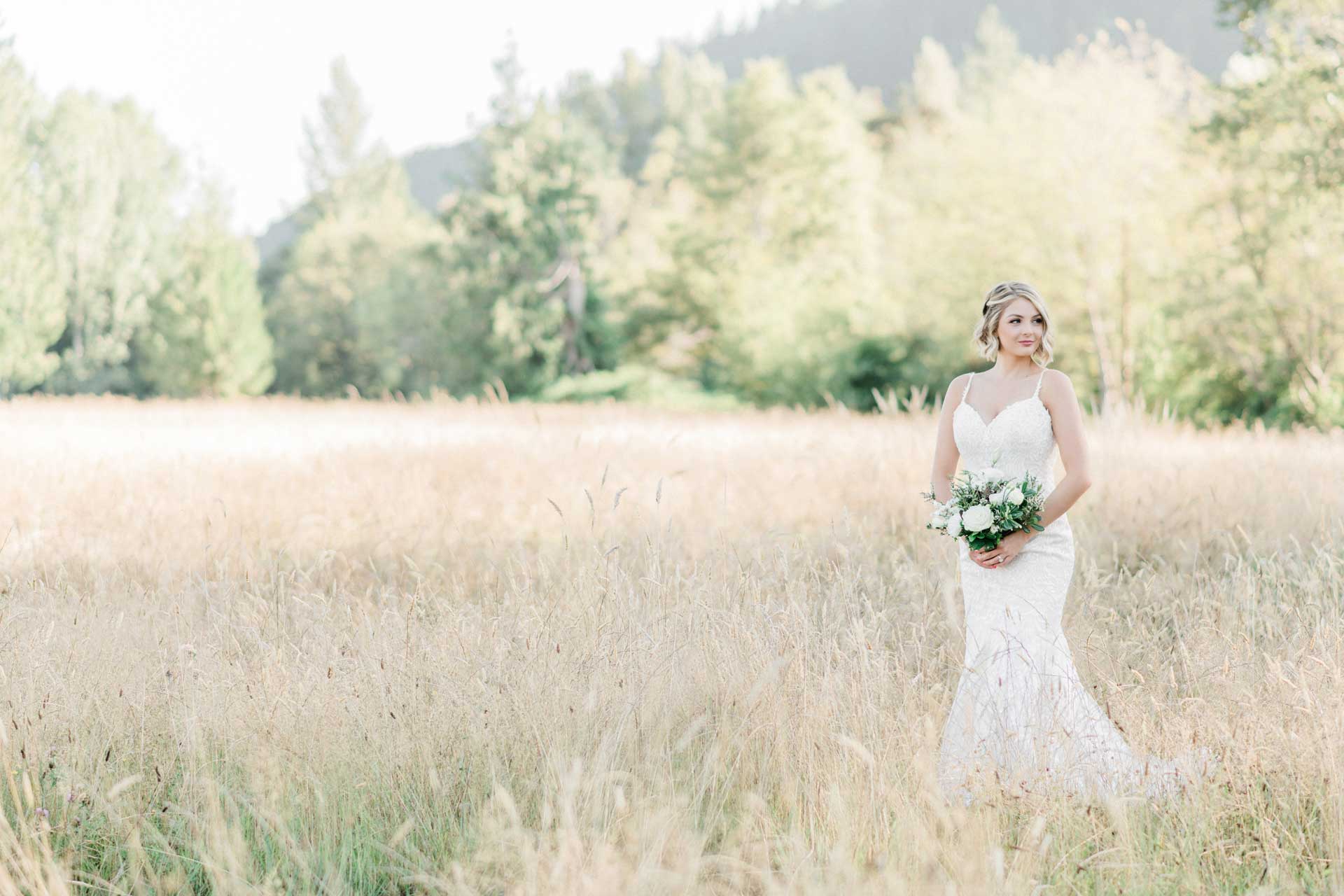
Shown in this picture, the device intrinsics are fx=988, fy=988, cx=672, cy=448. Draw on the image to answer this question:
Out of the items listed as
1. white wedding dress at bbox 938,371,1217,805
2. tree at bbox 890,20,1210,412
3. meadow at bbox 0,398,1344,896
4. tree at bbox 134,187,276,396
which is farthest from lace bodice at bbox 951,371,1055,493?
tree at bbox 134,187,276,396

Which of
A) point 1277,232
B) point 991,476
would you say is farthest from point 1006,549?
point 1277,232

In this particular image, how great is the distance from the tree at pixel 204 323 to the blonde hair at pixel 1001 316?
41.1m

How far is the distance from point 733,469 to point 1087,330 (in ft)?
61.1

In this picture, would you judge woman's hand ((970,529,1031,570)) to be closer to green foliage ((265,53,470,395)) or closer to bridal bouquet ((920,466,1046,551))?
bridal bouquet ((920,466,1046,551))

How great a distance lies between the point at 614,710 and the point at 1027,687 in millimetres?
1437

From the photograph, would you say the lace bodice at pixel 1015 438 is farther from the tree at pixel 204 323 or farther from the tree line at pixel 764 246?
the tree at pixel 204 323

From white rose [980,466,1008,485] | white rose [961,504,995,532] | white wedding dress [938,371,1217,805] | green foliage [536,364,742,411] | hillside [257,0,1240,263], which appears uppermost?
hillside [257,0,1240,263]

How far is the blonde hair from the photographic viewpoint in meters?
3.89

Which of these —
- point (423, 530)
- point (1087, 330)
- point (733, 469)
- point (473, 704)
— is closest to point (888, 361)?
point (1087, 330)

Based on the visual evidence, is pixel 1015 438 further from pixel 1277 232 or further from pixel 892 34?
pixel 892 34

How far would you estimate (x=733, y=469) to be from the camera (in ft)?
27.6

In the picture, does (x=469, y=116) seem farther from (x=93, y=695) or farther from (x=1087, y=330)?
(x=93, y=695)

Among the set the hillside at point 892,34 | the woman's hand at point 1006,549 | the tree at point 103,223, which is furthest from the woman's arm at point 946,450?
the hillside at point 892,34

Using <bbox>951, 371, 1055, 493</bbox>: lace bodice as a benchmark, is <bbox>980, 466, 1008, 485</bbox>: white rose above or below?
below
